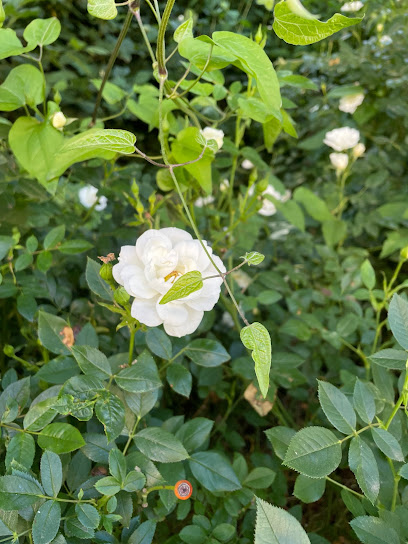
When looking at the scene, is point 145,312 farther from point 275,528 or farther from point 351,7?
point 351,7

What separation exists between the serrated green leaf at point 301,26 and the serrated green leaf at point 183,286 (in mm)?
239

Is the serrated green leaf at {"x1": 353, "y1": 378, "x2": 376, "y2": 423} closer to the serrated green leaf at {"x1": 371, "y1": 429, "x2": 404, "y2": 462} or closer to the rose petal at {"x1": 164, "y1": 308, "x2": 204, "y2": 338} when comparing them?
the serrated green leaf at {"x1": 371, "y1": 429, "x2": 404, "y2": 462}

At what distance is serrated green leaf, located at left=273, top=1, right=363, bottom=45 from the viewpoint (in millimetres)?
391

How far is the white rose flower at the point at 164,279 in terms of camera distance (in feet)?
1.59

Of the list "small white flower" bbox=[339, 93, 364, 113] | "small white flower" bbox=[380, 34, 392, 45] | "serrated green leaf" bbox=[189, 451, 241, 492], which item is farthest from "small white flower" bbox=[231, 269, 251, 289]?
"small white flower" bbox=[380, 34, 392, 45]

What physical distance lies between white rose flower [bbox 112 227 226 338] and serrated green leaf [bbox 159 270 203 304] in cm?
5

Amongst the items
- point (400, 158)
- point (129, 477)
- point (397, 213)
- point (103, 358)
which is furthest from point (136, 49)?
point (129, 477)

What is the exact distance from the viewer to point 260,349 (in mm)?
410

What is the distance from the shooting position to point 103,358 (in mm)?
545

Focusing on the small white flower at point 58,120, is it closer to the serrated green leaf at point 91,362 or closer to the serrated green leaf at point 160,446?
the serrated green leaf at point 91,362

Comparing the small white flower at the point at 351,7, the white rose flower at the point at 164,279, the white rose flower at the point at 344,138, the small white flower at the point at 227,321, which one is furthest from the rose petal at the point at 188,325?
the small white flower at the point at 351,7

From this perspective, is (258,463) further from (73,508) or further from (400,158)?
(400,158)

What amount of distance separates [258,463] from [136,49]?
70.4 inches

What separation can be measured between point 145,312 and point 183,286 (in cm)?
8
